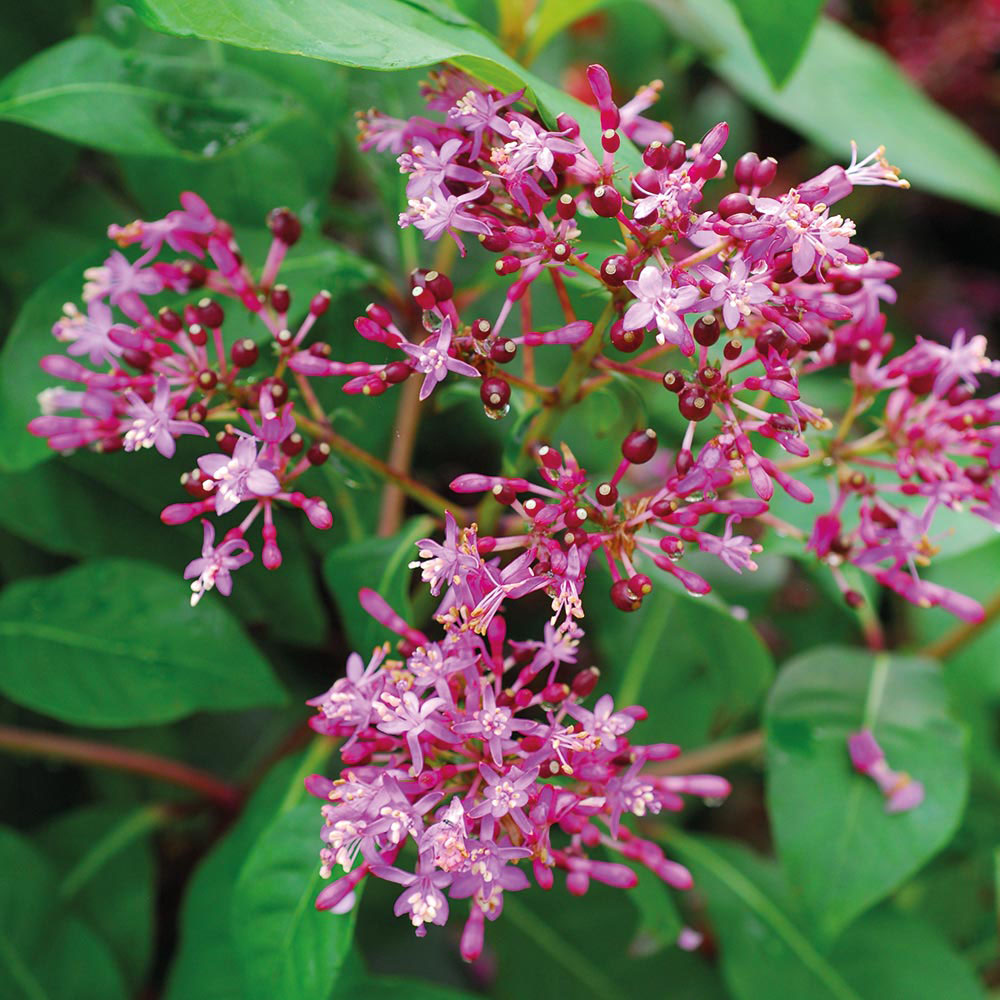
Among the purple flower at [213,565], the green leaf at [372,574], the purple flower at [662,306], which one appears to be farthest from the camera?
the green leaf at [372,574]

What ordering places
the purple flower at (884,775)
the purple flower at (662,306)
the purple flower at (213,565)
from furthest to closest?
the purple flower at (884,775) < the purple flower at (213,565) < the purple flower at (662,306)

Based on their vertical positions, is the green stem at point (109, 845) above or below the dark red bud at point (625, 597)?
below

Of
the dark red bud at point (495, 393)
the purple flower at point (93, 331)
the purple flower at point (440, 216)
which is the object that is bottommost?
the purple flower at point (93, 331)

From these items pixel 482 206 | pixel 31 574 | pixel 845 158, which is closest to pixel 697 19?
pixel 845 158

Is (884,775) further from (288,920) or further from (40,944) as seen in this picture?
(40,944)

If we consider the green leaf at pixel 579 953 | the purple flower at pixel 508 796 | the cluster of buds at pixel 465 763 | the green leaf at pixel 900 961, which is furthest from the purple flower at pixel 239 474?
the green leaf at pixel 900 961

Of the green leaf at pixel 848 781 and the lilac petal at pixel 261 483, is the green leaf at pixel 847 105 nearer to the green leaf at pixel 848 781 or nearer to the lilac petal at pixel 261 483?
the green leaf at pixel 848 781

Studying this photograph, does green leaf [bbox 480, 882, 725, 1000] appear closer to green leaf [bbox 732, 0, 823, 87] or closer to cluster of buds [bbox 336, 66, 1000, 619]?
cluster of buds [bbox 336, 66, 1000, 619]

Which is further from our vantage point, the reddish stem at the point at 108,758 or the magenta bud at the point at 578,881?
the reddish stem at the point at 108,758
